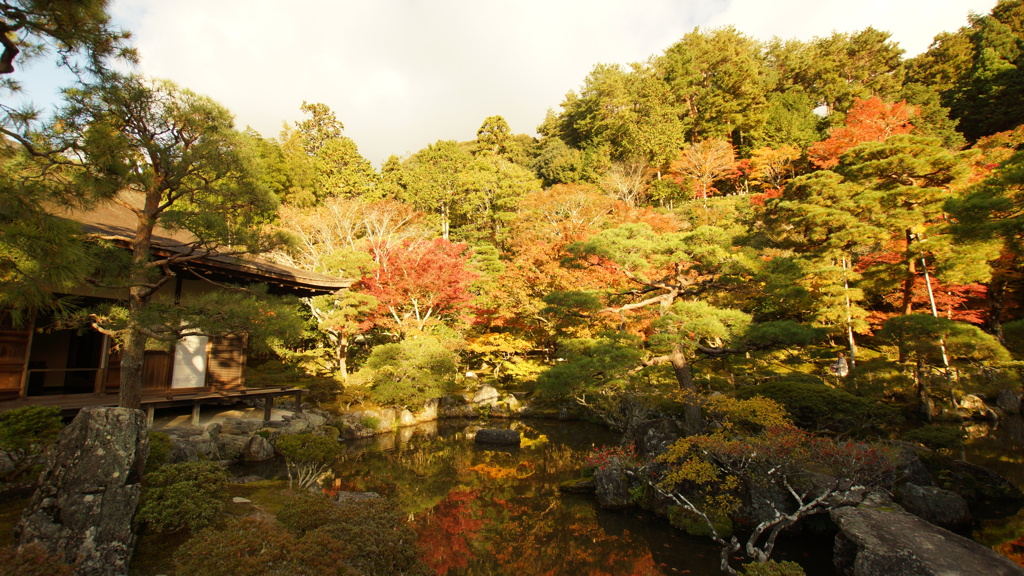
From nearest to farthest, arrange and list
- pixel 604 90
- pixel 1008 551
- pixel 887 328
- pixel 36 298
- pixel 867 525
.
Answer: pixel 36 298, pixel 867 525, pixel 1008 551, pixel 887 328, pixel 604 90

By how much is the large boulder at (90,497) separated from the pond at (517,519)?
3336mm

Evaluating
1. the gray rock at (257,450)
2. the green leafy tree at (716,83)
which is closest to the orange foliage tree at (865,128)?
the green leafy tree at (716,83)

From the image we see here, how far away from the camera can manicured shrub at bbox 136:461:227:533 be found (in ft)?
13.3

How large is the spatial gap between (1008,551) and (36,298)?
427 inches

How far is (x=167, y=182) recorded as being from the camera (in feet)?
19.2

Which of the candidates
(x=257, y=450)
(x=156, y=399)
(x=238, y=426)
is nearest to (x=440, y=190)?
(x=238, y=426)

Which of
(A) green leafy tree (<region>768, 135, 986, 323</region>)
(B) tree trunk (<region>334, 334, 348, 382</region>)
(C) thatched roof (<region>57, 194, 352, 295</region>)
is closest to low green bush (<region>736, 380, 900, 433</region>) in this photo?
(A) green leafy tree (<region>768, 135, 986, 323</region>)

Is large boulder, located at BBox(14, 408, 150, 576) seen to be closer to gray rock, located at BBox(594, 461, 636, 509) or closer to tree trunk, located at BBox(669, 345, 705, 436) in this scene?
gray rock, located at BBox(594, 461, 636, 509)

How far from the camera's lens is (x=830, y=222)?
39.9ft

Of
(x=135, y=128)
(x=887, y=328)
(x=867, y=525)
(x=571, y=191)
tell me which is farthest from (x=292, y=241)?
(x=571, y=191)

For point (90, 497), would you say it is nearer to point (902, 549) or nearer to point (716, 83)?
point (902, 549)

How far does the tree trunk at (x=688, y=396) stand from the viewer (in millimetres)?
8422

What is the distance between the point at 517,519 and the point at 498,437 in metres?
4.66

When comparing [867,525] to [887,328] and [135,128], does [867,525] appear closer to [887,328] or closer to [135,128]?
[887,328]
